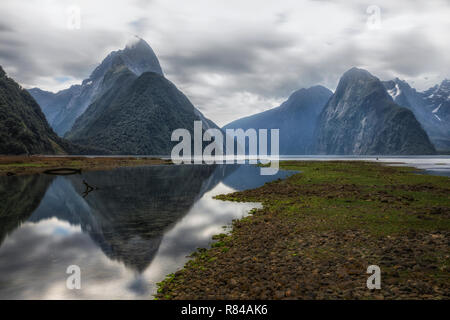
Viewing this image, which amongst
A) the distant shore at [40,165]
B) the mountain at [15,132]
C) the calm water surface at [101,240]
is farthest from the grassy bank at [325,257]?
the mountain at [15,132]

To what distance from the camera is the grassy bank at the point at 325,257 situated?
10.5m

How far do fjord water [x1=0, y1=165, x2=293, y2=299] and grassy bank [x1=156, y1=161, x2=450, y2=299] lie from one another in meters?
1.95

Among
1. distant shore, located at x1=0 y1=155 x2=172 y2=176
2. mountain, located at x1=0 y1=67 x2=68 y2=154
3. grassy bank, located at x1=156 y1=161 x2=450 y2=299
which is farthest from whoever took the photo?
mountain, located at x1=0 y1=67 x2=68 y2=154

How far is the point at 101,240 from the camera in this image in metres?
19.8

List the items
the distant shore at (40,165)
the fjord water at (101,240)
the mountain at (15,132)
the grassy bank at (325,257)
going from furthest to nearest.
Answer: the mountain at (15,132) < the distant shore at (40,165) < the fjord water at (101,240) < the grassy bank at (325,257)

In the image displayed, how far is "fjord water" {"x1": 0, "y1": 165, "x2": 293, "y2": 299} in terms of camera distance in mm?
12648

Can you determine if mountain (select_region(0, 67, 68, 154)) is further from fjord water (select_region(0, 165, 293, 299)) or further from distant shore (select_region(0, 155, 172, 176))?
fjord water (select_region(0, 165, 293, 299))

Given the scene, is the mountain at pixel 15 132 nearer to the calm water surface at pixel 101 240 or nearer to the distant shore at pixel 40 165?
the distant shore at pixel 40 165

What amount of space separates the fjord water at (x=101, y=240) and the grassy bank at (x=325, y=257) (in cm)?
195

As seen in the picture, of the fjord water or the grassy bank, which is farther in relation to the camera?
the fjord water

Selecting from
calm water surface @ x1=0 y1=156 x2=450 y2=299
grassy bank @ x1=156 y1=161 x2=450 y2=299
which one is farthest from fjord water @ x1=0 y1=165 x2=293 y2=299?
grassy bank @ x1=156 y1=161 x2=450 y2=299

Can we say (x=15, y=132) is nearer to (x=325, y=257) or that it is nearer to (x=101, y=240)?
(x=101, y=240)
